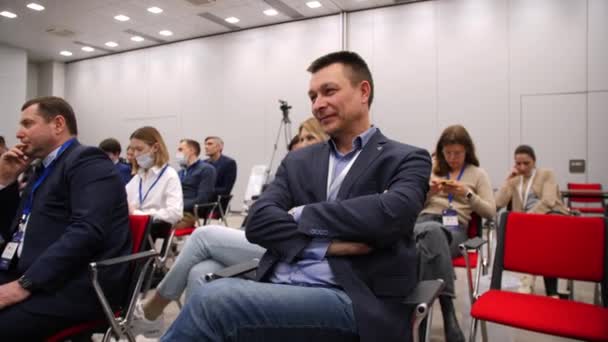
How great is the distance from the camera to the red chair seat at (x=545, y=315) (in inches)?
62.8

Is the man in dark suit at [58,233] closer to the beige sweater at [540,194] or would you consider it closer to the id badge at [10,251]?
the id badge at [10,251]

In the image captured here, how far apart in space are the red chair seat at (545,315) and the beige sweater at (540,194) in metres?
2.20

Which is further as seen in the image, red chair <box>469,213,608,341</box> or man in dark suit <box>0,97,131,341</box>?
red chair <box>469,213,608,341</box>

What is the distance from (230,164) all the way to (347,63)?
422 centimetres

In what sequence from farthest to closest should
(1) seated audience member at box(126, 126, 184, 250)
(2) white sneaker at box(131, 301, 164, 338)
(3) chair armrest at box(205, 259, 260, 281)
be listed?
(1) seated audience member at box(126, 126, 184, 250) < (2) white sneaker at box(131, 301, 164, 338) < (3) chair armrest at box(205, 259, 260, 281)

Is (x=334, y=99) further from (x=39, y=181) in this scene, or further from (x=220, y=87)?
(x=220, y=87)

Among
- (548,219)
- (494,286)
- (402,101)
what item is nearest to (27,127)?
(494,286)

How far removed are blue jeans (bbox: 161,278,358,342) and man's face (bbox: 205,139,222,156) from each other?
475cm

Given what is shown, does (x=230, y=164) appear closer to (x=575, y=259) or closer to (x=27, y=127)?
(x=27, y=127)

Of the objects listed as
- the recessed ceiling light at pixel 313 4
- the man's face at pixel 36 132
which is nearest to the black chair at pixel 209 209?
the man's face at pixel 36 132

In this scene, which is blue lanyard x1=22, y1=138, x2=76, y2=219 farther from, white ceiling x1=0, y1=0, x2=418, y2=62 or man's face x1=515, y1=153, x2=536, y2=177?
white ceiling x1=0, y1=0, x2=418, y2=62

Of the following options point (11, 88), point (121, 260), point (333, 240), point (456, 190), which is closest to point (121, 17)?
point (11, 88)

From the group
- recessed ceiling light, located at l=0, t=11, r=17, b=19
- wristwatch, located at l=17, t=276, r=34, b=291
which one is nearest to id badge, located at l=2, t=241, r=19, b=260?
wristwatch, located at l=17, t=276, r=34, b=291

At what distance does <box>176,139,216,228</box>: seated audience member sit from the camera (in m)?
4.33
